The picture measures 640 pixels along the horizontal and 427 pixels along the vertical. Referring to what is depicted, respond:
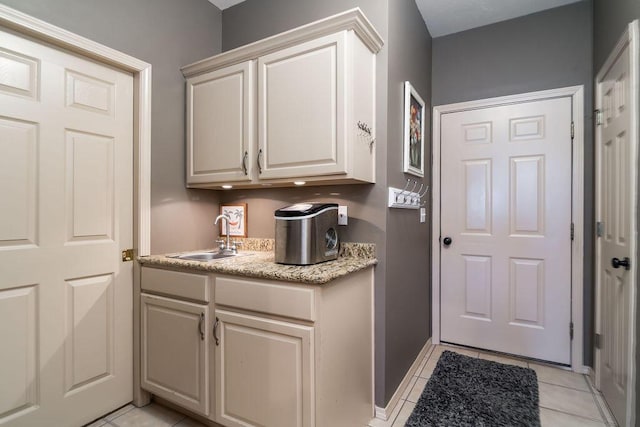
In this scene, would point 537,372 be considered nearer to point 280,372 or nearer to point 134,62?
point 280,372

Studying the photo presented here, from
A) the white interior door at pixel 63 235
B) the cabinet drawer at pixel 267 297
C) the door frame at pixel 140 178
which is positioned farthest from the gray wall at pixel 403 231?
the white interior door at pixel 63 235

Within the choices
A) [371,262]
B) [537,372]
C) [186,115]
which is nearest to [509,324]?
[537,372]

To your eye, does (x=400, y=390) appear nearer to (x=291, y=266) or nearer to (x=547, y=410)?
(x=547, y=410)

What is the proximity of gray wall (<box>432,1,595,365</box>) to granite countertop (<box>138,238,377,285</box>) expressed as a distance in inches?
69.1

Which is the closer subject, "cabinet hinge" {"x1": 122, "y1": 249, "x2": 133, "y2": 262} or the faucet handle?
"cabinet hinge" {"x1": 122, "y1": 249, "x2": 133, "y2": 262}

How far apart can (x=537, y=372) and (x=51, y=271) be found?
3.22 metres

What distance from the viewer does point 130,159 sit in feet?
6.47

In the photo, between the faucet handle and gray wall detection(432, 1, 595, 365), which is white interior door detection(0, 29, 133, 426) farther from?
gray wall detection(432, 1, 595, 365)

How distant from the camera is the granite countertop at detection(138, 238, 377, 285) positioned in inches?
54.3

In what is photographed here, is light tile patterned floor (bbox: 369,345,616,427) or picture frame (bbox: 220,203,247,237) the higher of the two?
picture frame (bbox: 220,203,247,237)

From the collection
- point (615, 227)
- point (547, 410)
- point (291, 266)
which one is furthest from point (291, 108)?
point (547, 410)

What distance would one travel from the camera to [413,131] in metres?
2.31

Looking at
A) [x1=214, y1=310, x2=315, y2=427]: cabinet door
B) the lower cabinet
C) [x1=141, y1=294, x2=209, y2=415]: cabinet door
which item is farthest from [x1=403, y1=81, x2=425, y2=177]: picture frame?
[x1=141, y1=294, x2=209, y2=415]: cabinet door

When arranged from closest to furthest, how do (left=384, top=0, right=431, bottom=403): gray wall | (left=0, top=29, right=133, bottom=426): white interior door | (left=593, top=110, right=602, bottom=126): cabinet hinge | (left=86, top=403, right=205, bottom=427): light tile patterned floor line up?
(left=0, top=29, right=133, bottom=426): white interior door → (left=86, top=403, right=205, bottom=427): light tile patterned floor → (left=384, top=0, right=431, bottom=403): gray wall → (left=593, top=110, right=602, bottom=126): cabinet hinge
